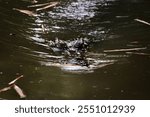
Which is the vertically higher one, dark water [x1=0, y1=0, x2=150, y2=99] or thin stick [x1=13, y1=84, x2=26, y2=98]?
dark water [x1=0, y1=0, x2=150, y2=99]

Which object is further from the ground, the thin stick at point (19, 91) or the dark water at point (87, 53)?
the dark water at point (87, 53)

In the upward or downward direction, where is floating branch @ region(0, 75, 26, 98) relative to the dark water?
downward

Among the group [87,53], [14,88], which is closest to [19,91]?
[14,88]

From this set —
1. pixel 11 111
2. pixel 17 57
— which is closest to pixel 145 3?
pixel 17 57

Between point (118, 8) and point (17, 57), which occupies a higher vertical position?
point (118, 8)

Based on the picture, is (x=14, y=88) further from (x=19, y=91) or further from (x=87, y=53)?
(x=87, y=53)

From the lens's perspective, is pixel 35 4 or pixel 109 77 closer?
pixel 109 77

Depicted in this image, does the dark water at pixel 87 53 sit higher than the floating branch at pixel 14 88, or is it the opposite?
the dark water at pixel 87 53

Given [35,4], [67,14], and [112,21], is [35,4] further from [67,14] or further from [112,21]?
[112,21]
